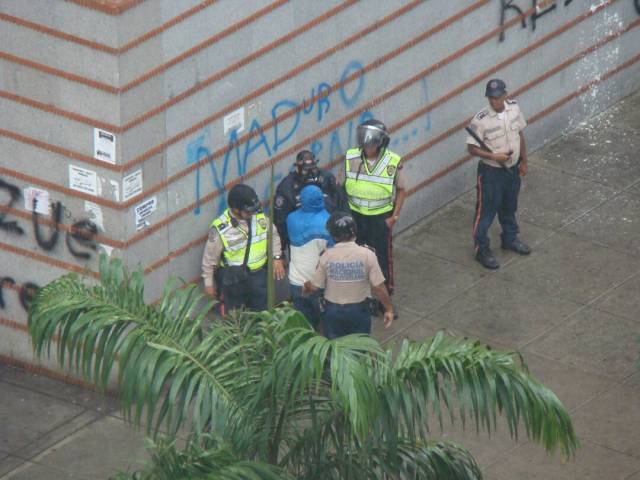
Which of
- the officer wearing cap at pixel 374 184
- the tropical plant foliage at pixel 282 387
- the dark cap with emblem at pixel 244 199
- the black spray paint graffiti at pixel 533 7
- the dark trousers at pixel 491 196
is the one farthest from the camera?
the black spray paint graffiti at pixel 533 7

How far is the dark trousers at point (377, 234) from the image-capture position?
13.1 meters

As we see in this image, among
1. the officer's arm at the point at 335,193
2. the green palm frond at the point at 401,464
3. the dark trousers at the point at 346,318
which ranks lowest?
the dark trousers at the point at 346,318

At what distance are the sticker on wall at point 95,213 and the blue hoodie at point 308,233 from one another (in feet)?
4.58

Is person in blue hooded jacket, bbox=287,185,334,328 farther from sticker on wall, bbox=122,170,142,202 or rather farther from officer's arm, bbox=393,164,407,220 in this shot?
sticker on wall, bbox=122,170,142,202

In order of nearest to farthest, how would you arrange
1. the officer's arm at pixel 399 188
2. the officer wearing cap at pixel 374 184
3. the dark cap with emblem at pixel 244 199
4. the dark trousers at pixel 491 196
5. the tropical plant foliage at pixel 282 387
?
the tropical plant foliage at pixel 282 387, the dark cap with emblem at pixel 244 199, the officer wearing cap at pixel 374 184, the officer's arm at pixel 399 188, the dark trousers at pixel 491 196

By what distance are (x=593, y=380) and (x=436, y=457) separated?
424cm

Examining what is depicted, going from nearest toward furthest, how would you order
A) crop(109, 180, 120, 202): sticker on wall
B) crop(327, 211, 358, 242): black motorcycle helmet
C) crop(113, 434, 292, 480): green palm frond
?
crop(113, 434, 292, 480): green palm frond → crop(327, 211, 358, 242): black motorcycle helmet → crop(109, 180, 120, 202): sticker on wall

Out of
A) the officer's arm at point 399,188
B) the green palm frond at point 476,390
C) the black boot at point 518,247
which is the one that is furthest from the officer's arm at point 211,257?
the green palm frond at point 476,390

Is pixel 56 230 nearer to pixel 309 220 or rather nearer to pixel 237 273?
pixel 237 273

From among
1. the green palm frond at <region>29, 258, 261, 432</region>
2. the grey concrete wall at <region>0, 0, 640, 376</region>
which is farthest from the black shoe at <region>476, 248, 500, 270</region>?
the green palm frond at <region>29, 258, 261, 432</region>

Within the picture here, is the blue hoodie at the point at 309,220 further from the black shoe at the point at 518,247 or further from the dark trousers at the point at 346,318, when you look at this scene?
the black shoe at the point at 518,247

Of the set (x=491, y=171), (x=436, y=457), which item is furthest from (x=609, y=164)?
(x=436, y=457)

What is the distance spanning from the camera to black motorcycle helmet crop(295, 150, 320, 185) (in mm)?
12609

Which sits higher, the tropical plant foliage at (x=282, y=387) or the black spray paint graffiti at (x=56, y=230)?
the tropical plant foliage at (x=282, y=387)
